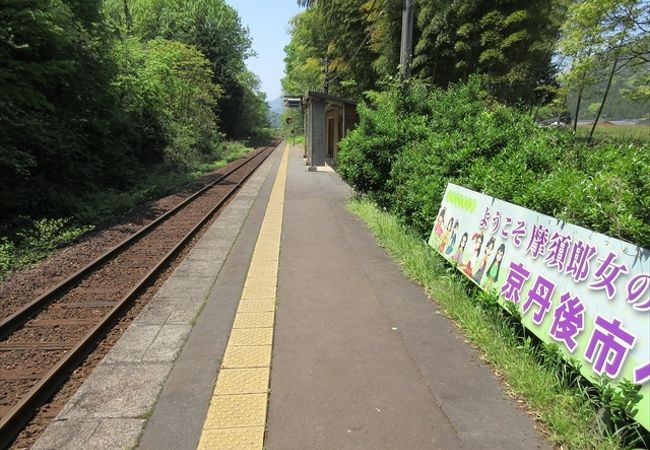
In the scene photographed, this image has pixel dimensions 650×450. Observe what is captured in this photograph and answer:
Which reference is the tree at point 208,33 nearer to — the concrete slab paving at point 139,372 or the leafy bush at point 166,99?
the leafy bush at point 166,99

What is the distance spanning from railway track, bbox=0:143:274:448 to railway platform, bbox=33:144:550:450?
31cm

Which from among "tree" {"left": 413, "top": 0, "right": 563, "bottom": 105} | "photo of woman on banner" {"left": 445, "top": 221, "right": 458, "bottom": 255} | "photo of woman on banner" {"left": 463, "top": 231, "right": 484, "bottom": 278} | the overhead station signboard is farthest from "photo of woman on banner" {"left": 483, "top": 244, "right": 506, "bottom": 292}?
"tree" {"left": 413, "top": 0, "right": 563, "bottom": 105}

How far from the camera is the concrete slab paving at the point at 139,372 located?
2818 millimetres

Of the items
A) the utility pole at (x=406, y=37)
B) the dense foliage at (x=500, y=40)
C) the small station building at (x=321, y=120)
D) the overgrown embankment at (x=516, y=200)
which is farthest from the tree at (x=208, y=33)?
the overgrown embankment at (x=516, y=200)

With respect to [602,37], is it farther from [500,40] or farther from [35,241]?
[35,241]

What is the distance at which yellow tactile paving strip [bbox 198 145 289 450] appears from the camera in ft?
9.05

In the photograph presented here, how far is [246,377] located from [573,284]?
94.1 inches

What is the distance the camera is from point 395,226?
24.4 feet

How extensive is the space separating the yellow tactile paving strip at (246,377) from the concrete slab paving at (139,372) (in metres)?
0.14

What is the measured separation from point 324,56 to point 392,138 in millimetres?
17955

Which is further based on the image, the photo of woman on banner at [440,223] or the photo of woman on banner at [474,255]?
the photo of woman on banner at [440,223]

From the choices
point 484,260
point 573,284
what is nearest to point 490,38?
point 484,260

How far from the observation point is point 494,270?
158 inches

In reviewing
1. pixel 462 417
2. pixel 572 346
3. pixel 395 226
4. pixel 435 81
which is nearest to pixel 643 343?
pixel 572 346
